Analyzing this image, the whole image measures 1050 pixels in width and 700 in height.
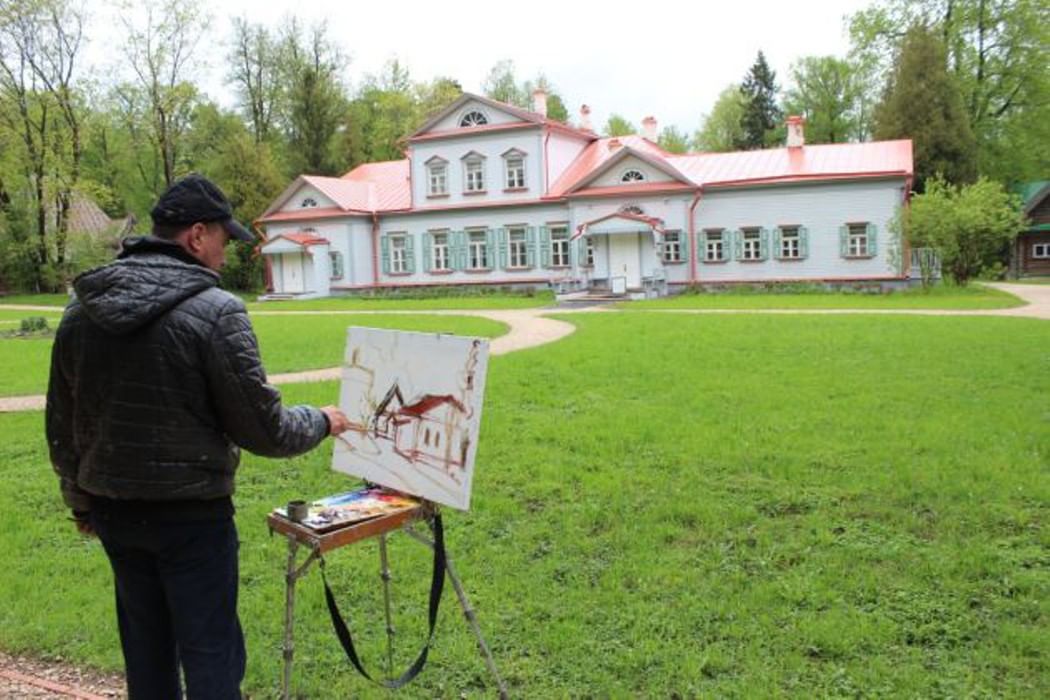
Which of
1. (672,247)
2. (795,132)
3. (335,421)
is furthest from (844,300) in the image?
(335,421)

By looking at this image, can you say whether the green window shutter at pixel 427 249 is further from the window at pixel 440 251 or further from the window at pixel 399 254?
the window at pixel 399 254

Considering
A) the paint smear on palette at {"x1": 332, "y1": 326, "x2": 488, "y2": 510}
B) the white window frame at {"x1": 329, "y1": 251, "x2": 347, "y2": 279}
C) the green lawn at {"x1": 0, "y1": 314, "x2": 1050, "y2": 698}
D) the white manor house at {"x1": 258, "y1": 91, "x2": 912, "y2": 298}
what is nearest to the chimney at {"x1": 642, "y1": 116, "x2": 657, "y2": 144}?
the white manor house at {"x1": 258, "y1": 91, "x2": 912, "y2": 298}

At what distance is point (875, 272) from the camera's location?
29.1 m

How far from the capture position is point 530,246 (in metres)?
34.5

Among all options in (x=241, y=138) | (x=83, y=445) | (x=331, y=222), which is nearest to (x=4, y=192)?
(x=241, y=138)

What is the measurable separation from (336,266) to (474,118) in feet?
29.0

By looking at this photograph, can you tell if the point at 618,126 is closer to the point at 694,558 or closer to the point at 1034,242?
the point at 1034,242

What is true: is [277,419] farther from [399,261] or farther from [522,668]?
[399,261]

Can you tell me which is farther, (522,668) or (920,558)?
(920,558)

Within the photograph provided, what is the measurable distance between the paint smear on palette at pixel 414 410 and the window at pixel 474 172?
31.8 meters

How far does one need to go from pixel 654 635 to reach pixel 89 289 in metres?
3.02

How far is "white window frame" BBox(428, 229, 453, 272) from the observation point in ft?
119

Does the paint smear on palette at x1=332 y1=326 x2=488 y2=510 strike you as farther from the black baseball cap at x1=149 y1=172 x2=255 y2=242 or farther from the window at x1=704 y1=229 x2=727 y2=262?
the window at x1=704 y1=229 x2=727 y2=262

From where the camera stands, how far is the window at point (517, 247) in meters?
34.8
